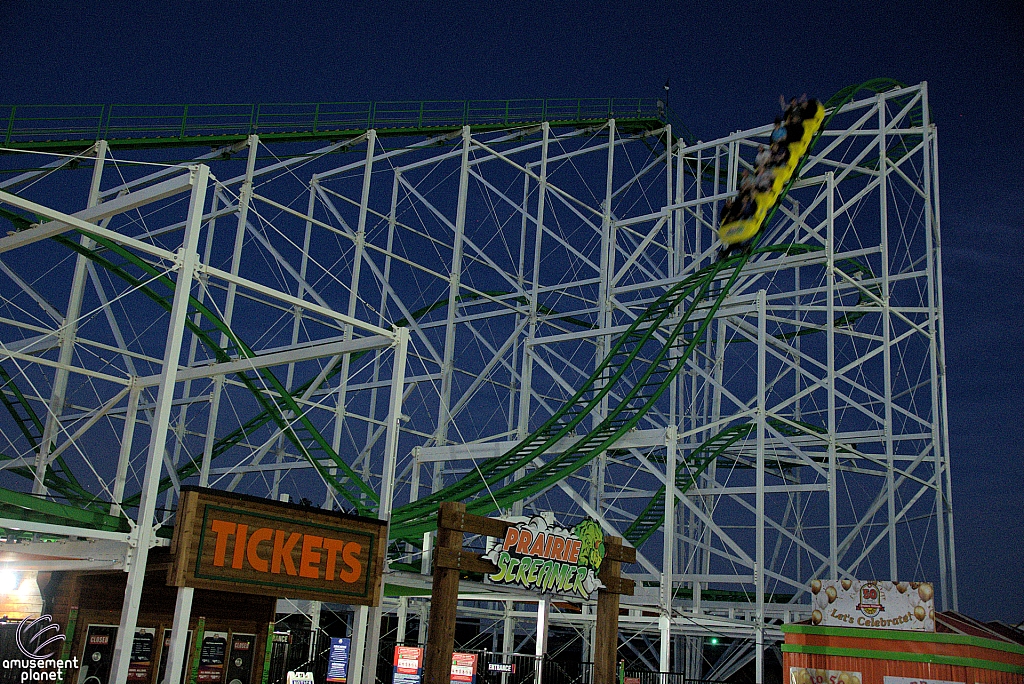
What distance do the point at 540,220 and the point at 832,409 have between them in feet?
33.9

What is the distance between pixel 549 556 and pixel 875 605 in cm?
602

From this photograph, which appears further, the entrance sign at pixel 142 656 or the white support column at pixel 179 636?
the entrance sign at pixel 142 656

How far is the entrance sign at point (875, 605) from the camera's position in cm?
1748

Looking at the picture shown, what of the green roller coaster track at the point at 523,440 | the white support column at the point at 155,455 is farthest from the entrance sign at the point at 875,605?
the white support column at the point at 155,455

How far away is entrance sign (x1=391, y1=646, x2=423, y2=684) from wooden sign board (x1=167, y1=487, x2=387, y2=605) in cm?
115

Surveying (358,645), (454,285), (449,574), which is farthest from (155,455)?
(454,285)

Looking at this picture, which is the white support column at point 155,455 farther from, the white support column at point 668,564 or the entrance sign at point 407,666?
the white support column at point 668,564

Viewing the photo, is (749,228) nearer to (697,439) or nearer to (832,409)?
(832,409)

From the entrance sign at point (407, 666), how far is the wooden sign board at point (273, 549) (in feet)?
3.77

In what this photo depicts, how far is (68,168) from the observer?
23.6m

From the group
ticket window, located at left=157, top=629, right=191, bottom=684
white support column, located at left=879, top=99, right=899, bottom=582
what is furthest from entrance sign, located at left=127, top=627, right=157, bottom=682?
white support column, located at left=879, top=99, right=899, bottom=582

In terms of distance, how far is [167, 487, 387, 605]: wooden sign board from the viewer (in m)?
12.4

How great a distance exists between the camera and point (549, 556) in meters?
16.8

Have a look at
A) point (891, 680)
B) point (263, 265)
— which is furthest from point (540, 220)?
point (263, 265)
